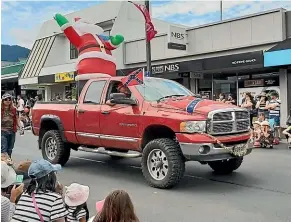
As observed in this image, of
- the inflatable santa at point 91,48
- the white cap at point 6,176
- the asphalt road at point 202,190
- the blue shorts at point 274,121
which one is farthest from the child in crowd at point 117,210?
the blue shorts at point 274,121

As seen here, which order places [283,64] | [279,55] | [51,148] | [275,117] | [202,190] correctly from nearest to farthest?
[202,190] < [51,148] < [275,117] < [283,64] < [279,55]

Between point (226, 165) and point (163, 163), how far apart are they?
1.77 metres

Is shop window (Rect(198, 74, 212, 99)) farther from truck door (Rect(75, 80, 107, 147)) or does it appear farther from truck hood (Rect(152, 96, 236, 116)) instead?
truck hood (Rect(152, 96, 236, 116))

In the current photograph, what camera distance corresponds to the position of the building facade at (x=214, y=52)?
16.4 meters

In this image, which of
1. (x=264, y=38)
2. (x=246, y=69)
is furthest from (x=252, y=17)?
(x=246, y=69)

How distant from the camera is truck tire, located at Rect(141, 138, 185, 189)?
7.03 meters

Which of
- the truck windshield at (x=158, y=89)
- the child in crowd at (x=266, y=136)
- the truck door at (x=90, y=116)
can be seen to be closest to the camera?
the truck windshield at (x=158, y=89)

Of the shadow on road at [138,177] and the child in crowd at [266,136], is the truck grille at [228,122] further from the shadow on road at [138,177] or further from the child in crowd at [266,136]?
the child in crowd at [266,136]

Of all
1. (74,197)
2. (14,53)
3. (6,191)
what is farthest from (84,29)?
(14,53)

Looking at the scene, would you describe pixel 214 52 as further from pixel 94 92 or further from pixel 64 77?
pixel 64 77

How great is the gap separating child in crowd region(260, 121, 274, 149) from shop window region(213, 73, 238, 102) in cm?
579

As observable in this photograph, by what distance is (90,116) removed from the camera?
8.73 metres

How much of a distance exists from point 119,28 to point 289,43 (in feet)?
38.7

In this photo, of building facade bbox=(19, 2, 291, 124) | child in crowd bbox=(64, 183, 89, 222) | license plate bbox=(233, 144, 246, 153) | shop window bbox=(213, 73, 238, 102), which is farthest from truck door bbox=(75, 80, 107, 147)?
shop window bbox=(213, 73, 238, 102)
